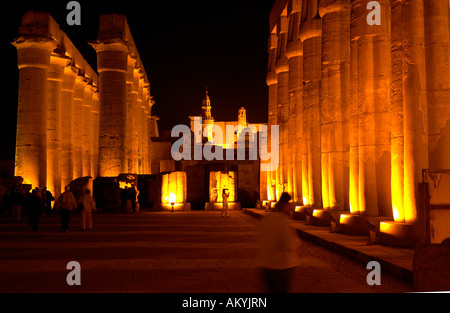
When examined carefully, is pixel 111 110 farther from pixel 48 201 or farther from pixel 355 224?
pixel 355 224

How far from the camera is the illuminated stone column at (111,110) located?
27328 millimetres

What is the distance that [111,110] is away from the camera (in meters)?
27.3

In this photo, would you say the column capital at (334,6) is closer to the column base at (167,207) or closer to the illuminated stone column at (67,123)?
the column base at (167,207)

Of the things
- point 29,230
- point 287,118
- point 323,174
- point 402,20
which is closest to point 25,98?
point 29,230

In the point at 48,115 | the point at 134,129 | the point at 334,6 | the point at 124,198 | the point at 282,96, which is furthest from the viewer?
the point at 134,129

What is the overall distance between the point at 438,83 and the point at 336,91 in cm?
573

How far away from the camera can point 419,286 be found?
19.3 feet

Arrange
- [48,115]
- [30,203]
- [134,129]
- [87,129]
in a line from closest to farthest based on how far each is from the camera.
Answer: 1. [30,203]
2. [48,115]
3. [134,129]
4. [87,129]

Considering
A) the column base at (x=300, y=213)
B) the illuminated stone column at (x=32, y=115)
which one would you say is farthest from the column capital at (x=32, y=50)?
the column base at (x=300, y=213)

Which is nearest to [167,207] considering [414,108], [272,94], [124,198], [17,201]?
[124,198]

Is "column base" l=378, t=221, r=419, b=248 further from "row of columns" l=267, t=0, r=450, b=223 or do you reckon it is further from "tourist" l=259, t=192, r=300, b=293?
"tourist" l=259, t=192, r=300, b=293

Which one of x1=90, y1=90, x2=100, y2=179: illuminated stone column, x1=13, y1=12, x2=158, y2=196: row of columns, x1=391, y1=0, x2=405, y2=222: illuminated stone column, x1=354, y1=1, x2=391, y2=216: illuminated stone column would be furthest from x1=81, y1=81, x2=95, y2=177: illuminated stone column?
x1=391, y1=0, x2=405, y2=222: illuminated stone column

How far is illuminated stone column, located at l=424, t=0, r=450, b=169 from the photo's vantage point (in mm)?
9844

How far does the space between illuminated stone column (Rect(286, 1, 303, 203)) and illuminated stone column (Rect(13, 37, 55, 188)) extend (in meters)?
11.9
